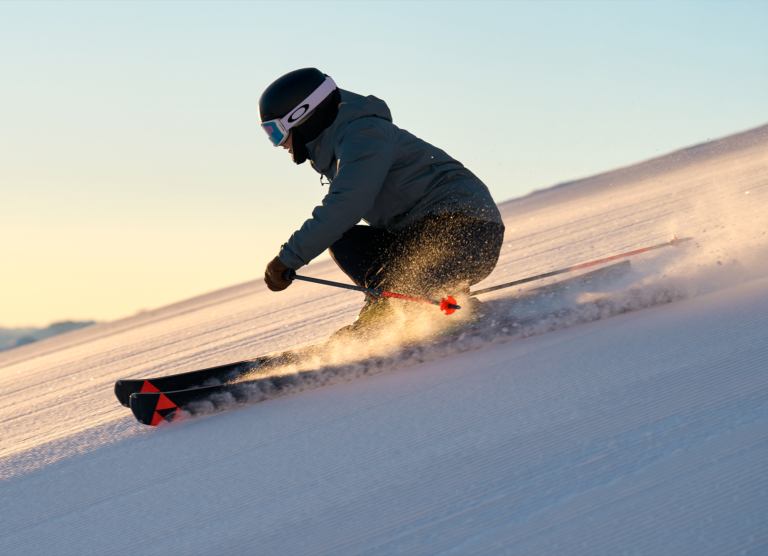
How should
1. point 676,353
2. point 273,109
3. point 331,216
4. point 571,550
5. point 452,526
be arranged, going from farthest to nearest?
1. point 273,109
2. point 331,216
3. point 676,353
4. point 452,526
5. point 571,550

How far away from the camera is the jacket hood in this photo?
243 centimetres

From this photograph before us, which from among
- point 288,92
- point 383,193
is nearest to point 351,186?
point 383,193

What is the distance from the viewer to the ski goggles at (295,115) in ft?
8.36

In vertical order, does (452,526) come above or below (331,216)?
below

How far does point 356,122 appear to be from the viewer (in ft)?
7.83

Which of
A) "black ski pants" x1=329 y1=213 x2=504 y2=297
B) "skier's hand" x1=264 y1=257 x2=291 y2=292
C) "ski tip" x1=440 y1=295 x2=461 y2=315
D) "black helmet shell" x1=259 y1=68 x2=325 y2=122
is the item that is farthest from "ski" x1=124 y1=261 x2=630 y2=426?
"black helmet shell" x1=259 y1=68 x2=325 y2=122

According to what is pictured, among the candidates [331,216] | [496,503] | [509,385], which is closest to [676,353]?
[509,385]

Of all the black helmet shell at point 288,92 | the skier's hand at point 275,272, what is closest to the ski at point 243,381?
the skier's hand at point 275,272

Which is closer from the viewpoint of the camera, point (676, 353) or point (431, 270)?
point (676, 353)

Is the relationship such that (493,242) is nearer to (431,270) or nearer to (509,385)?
(431,270)

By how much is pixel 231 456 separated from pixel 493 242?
1596mm

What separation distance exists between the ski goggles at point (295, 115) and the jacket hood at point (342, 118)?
0.28ft

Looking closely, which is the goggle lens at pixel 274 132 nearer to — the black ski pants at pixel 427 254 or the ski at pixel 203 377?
the black ski pants at pixel 427 254

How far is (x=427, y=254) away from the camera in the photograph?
2.72m
